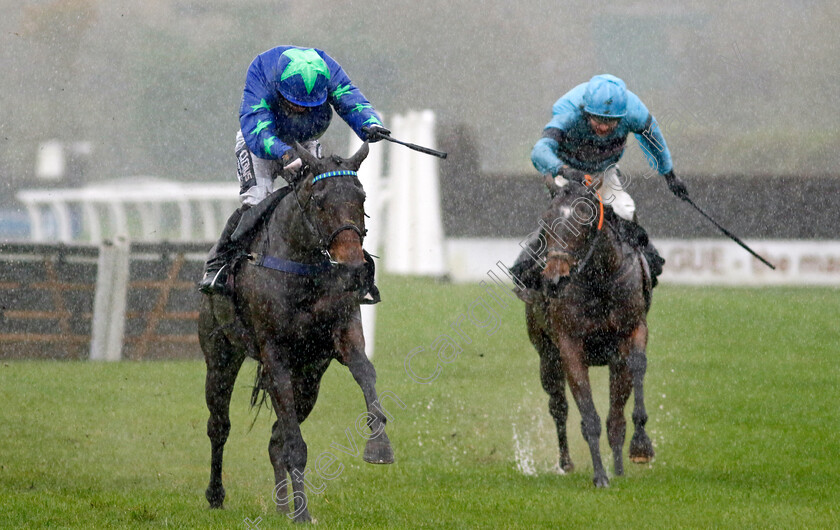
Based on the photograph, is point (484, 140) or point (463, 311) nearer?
point (463, 311)

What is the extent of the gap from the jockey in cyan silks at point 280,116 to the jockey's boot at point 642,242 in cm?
225

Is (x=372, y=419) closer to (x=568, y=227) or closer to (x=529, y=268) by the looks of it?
(x=568, y=227)

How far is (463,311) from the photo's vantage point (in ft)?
63.1

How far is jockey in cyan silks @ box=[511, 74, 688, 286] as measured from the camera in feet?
24.0

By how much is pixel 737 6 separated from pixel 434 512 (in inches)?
1298

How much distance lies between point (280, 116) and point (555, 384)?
3.27 meters

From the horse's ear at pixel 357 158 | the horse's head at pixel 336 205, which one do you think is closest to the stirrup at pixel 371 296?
the horse's head at pixel 336 205

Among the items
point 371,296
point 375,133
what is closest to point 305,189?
point 375,133

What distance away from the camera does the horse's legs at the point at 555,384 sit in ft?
26.6

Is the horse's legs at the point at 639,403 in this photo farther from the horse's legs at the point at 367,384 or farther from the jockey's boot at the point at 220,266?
the jockey's boot at the point at 220,266

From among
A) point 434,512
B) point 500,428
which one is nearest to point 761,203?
Result: point 500,428

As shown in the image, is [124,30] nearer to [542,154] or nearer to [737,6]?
[737,6]

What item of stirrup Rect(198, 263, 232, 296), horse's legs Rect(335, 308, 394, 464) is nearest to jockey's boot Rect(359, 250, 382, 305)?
horse's legs Rect(335, 308, 394, 464)

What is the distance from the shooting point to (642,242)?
25.3 feet
